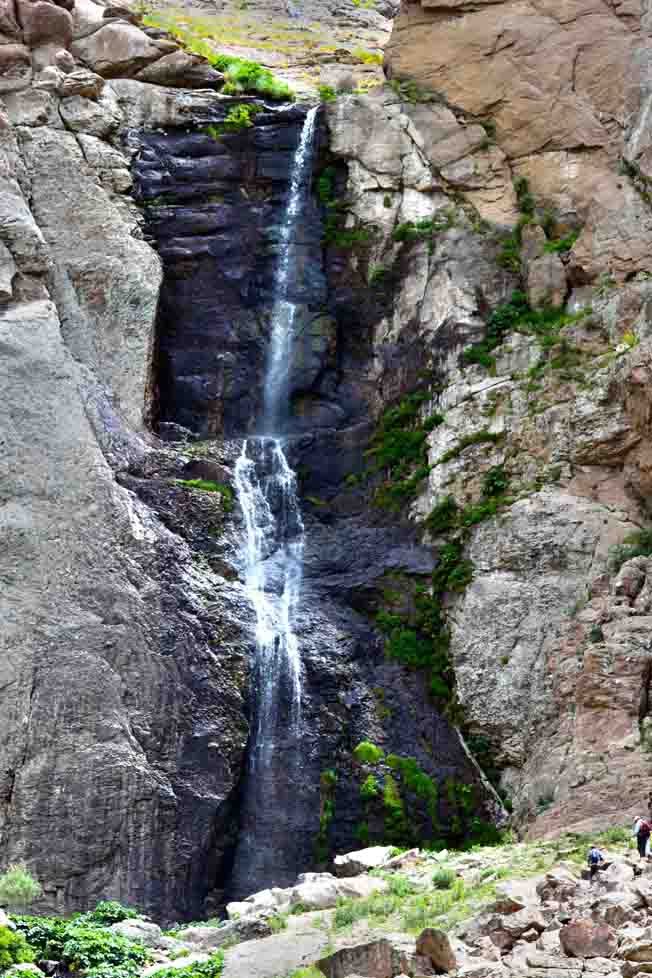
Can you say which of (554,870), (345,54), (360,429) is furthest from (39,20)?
(554,870)

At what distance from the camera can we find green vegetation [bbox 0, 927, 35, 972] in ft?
79.5

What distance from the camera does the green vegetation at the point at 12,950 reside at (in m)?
24.2

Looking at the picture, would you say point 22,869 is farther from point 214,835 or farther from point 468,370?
point 468,370

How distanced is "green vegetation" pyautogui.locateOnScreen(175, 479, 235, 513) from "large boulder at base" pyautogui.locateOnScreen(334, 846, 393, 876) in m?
11.3

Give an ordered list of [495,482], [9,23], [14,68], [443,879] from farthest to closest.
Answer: [9,23] → [14,68] → [495,482] → [443,879]

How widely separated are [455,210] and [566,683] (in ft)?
56.9

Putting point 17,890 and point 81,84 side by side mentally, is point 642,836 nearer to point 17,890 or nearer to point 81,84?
point 17,890

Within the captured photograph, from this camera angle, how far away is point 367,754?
33219 mm

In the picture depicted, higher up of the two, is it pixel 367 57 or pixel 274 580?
pixel 367 57

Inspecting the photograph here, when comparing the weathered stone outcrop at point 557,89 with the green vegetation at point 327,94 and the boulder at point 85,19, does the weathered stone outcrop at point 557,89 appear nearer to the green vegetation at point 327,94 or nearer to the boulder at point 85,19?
the green vegetation at point 327,94

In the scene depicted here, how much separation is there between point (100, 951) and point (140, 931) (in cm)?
163

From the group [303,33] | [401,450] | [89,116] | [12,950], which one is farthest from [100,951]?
[303,33]

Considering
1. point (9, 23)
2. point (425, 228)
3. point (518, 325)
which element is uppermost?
point (9, 23)

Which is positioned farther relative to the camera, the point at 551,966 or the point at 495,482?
the point at 495,482
